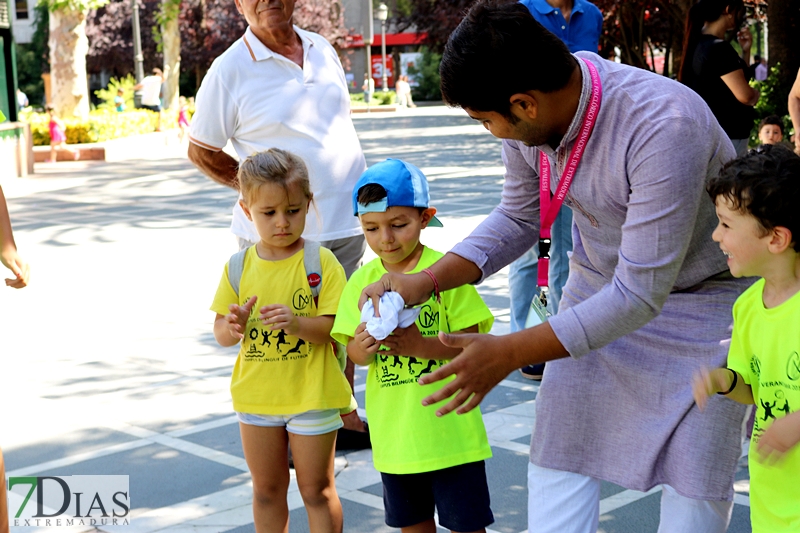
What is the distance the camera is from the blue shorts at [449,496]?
3.13 m

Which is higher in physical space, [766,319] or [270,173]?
[270,173]

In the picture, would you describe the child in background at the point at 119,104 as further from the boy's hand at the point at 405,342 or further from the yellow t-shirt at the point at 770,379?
the yellow t-shirt at the point at 770,379

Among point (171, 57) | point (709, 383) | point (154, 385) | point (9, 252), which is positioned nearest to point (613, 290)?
point (709, 383)

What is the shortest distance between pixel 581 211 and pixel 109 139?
23.5 metres

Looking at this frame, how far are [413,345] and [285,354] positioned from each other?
90cm

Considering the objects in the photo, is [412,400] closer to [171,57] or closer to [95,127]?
[95,127]

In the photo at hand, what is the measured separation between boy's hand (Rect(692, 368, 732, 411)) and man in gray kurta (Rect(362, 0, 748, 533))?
10 cm

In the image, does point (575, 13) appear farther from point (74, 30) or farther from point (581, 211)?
point (74, 30)

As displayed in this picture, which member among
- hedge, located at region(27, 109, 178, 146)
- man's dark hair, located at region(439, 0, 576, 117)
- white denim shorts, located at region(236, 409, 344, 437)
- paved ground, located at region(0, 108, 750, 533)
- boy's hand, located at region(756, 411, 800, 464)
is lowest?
paved ground, located at region(0, 108, 750, 533)

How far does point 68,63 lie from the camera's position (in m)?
24.4

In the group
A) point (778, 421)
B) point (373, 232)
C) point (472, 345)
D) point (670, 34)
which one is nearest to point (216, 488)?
point (373, 232)

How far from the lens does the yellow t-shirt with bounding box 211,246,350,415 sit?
3484 millimetres

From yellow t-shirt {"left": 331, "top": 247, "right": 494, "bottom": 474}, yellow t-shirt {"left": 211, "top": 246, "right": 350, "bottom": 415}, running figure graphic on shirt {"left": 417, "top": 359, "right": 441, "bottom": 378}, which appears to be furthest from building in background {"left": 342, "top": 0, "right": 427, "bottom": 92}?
running figure graphic on shirt {"left": 417, "top": 359, "right": 441, "bottom": 378}

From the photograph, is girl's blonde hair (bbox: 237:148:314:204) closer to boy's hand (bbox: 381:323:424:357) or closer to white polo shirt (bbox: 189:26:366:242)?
white polo shirt (bbox: 189:26:366:242)
